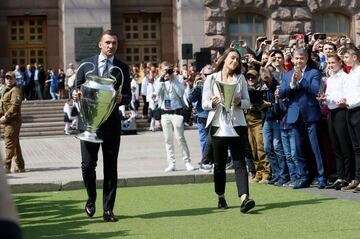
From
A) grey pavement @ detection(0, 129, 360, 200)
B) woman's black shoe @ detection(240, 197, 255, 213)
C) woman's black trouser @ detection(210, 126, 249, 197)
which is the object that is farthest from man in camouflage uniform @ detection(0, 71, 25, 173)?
woman's black shoe @ detection(240, 197, 255, 213)

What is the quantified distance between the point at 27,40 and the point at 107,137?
29357 mm

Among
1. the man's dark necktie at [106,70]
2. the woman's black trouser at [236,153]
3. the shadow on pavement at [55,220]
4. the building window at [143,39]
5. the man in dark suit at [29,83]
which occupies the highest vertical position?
the building window at [143,39]

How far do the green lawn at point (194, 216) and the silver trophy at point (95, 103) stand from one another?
102cm

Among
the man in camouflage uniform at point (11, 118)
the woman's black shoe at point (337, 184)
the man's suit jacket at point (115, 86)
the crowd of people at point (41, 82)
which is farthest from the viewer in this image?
the crowd of people at point (41, 82)

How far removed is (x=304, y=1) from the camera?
3550 cm

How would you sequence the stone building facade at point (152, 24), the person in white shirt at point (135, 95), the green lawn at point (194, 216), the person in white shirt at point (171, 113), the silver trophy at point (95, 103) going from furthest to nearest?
1. the stone building facade at point (152, 24)
2. the person in white shirt at point (135, 95)
3. the person in white shirt at point (171, 113)
4. the silver trophy at point (95, 103)
5. the green lawn at point (194, 216)

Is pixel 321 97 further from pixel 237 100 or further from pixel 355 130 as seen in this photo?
pixel 237 100

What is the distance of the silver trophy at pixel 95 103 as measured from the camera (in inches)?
323

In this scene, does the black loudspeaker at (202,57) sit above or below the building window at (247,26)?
below

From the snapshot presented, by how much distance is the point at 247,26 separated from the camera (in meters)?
36.2

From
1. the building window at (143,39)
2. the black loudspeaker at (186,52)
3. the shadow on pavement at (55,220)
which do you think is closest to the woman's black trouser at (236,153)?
the shadow on pavement at (55,220)

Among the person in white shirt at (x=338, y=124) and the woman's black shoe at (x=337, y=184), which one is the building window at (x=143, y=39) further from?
the woman's black shoe at (x=337, y=184)

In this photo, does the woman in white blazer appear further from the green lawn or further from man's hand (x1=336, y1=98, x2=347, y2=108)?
man's hand (x1=336, y1=98, x2=347, y2=108)

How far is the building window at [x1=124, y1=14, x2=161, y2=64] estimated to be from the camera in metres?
37.2
